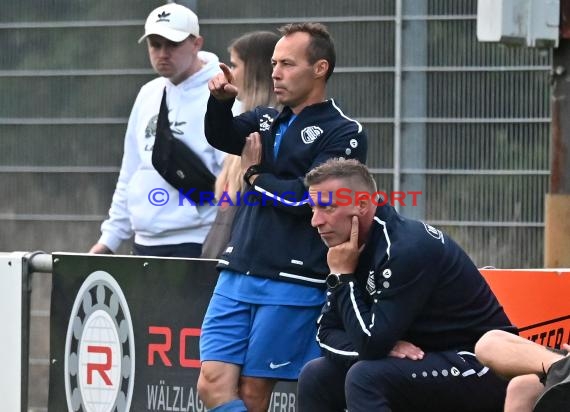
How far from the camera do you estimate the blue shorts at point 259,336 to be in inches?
273

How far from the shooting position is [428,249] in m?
6.49

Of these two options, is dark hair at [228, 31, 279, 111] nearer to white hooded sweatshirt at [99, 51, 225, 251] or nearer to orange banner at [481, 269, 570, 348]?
white hooded sweatshirt at [99, 51, 225, 251]

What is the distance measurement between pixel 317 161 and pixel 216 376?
102 centimetres

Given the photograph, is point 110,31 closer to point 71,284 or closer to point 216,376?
point 71,284

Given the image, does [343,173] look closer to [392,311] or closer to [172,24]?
[392,311]

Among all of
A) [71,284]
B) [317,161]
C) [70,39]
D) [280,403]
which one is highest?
[70,39]

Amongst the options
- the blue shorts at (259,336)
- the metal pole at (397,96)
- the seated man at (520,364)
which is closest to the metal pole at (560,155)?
the blue shorts at (259,336)

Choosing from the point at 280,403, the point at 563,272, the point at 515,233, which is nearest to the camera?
the point at 563,272

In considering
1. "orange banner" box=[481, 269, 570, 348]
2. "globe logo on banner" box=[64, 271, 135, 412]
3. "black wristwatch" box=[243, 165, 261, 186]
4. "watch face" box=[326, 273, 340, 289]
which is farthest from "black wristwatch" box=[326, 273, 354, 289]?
"globe logo on banner" box=[64, 271, 135, 412]

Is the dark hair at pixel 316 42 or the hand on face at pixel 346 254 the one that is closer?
the hand on face at pixel 346 254

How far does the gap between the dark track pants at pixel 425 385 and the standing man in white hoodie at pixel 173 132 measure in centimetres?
213

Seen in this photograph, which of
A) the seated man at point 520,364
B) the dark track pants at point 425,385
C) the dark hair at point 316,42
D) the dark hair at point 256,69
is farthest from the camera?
the dark hair at point 256,69

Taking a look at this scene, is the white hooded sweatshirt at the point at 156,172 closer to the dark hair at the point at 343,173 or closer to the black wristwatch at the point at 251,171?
the black wristwatch at the point at 251,171

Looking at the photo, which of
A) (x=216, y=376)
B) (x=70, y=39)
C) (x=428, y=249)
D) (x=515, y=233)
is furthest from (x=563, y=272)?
(x=70, y=39)
